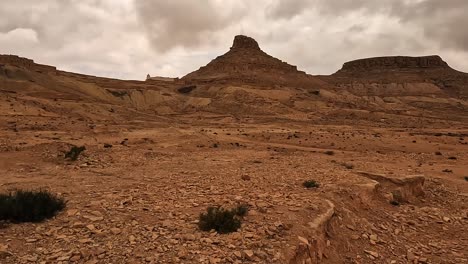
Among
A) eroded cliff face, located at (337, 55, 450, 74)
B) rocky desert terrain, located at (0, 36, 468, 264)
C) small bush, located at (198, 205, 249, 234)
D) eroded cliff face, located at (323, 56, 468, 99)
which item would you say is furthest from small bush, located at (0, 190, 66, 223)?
eroded cliff face, located at (337, 55, 450, 74)

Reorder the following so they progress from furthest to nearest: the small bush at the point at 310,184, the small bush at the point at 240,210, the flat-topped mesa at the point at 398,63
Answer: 1. the flat-topped mesa at the point at 398,63
2. the small bush at the point at 310,184
3. the small bush at the point at 240,210

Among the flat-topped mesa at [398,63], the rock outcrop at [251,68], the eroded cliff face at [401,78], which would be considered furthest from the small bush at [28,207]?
the flat-topped mesa at [398,63]

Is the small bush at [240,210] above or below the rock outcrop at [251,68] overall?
below

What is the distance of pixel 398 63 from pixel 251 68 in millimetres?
62985

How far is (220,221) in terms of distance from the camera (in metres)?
7.38

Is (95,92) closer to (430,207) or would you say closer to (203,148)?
(203,148)

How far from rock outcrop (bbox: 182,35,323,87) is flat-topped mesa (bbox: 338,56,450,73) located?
37249 millimetres

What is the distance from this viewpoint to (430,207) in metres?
11.5

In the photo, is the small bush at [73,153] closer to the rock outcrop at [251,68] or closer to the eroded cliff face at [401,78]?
the rock outcrop at [251,68]

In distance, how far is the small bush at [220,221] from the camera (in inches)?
286

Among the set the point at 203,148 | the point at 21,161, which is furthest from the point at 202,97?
the point at 21,161

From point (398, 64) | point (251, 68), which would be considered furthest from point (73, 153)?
point (398, 64)

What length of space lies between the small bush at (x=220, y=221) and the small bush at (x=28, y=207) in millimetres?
2954

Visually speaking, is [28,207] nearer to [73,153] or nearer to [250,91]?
[73,153]
